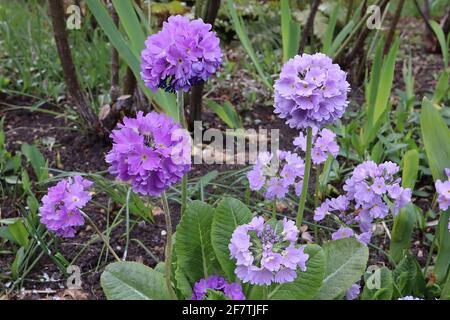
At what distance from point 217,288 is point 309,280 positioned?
210 mm

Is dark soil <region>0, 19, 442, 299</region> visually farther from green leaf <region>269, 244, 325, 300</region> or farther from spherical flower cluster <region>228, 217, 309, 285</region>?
spherical flower cluster <region>228, 217, 309, 285</region>

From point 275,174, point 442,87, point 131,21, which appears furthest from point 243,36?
point 275,174

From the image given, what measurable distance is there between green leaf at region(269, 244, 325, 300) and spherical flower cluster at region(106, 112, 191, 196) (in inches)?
16.2

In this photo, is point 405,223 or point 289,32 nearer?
point 405,223

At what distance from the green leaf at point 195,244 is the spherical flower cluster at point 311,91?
348mm

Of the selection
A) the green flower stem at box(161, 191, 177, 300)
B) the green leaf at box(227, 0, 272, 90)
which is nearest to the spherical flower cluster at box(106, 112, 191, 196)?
the green flower stem at box(161, 191, 177, 300)

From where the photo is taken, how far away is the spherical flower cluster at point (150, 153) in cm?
107

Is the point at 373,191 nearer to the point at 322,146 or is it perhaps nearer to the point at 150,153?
the point at 322,146

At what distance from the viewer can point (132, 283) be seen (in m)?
1.36

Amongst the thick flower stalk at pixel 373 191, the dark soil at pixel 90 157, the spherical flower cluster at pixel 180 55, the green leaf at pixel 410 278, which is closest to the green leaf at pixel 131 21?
the dark soil at pixel 90 157

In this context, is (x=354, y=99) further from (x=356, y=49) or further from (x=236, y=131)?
(x=236, y=131)

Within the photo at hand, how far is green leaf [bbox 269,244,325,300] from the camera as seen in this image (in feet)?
4.41

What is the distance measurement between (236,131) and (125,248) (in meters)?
0.81

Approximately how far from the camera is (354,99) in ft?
10.0
